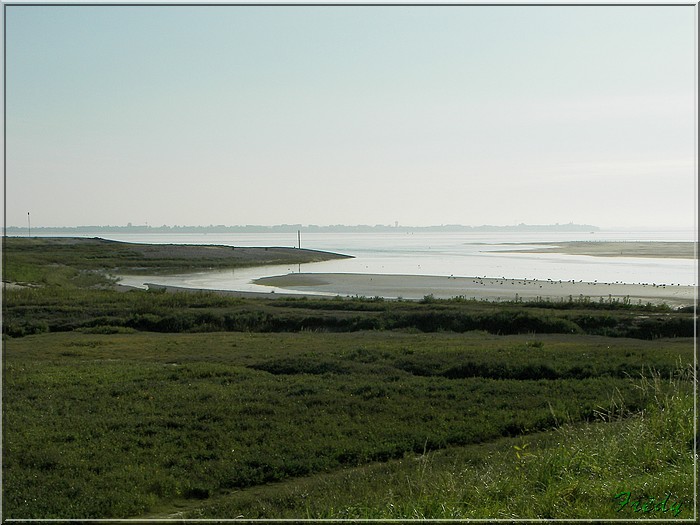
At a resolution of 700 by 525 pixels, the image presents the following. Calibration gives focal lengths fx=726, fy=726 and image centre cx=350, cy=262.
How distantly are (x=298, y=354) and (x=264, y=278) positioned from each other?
36.2 m

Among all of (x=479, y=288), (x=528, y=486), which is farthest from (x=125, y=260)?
(x=528, y=486)

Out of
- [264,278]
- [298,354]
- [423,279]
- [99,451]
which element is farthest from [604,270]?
[99,451]

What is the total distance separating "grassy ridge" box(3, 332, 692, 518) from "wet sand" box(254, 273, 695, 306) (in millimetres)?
17688

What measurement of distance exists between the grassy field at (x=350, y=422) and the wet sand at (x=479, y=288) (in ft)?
40.7

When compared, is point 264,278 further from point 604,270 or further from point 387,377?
point 387,377

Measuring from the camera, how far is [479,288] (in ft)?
146

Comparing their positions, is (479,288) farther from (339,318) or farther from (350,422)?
(350,422)

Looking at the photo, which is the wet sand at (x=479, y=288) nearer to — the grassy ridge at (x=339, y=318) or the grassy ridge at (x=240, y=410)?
the grassy ridge at (x=339, y=318)

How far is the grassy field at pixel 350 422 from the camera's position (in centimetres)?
790

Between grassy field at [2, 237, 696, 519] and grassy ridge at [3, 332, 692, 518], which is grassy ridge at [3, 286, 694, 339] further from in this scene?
grassy ridge at [3, 332, 692, 518]

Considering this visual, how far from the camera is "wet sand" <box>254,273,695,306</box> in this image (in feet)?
129

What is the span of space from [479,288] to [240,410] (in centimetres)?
3247

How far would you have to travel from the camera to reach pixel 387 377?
16.6m
